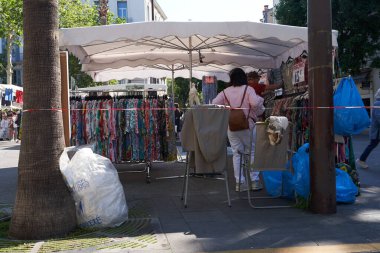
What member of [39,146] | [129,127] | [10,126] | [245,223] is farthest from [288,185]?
[10,126]

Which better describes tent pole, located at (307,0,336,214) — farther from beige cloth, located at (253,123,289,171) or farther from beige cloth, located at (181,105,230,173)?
beige cloth, located at (181,105,230,173)

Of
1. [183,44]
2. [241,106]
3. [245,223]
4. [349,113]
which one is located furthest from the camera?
[183,44]

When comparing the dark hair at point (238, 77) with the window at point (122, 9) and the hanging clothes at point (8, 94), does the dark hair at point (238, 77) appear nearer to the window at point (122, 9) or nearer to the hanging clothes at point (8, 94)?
the hanging clothes at point (8, 94)

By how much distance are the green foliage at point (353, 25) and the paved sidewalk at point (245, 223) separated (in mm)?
19894

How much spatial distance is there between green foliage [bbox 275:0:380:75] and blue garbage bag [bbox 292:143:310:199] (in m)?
21.5

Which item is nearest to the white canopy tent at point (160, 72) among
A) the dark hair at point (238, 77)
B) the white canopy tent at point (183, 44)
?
the white canopy tent at point (183, 44)

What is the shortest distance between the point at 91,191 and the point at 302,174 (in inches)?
108

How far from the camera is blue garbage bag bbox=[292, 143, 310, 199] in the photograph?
616cm

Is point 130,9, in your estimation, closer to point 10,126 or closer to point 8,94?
point 8,94

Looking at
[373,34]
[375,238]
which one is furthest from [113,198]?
[373,34]

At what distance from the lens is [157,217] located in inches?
236

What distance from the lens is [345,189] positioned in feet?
20.8

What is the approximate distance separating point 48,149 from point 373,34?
84.1 ft

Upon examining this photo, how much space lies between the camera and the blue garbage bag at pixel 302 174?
6.16 m
